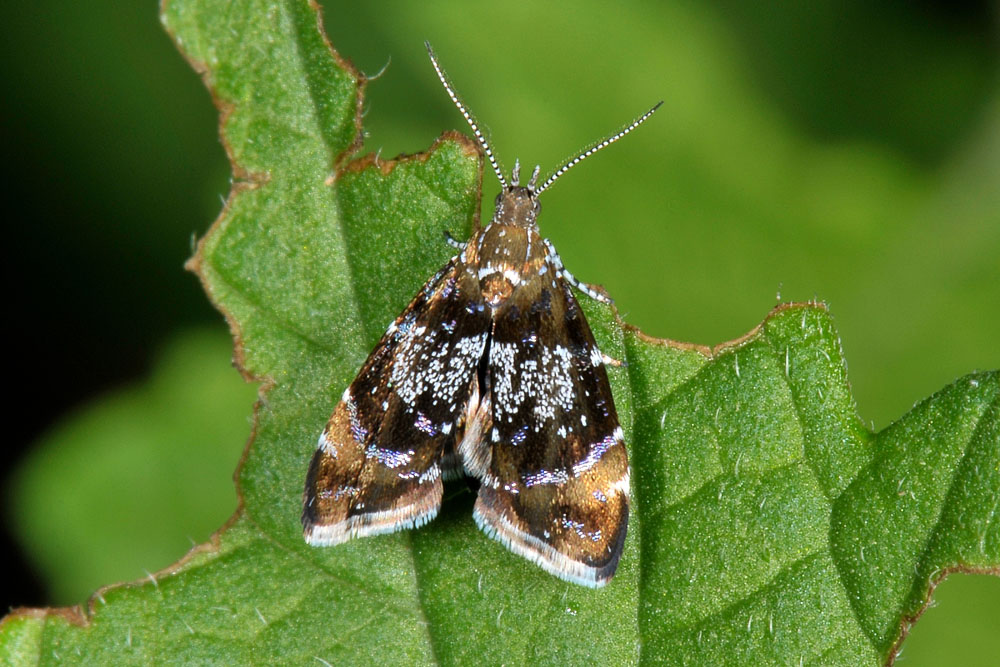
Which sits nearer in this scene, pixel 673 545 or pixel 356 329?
pixel 673 545

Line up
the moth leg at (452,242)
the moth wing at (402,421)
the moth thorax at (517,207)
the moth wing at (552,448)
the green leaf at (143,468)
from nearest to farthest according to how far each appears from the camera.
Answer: the moth wing at (552,448), the moth wing at (402,421), the moth leg at (452,242), the moth thorax at (517,207), the green leaf at (143,468)

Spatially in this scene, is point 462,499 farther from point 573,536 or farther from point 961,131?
point 961,131

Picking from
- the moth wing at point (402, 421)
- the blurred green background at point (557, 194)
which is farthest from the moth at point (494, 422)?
the blurred green background at point (557, 194)

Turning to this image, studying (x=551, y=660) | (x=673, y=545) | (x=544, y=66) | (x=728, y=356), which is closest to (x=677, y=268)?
(x=544, y=66)

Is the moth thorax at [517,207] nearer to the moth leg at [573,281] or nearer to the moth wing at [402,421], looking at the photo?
the moth leg at [573,281]

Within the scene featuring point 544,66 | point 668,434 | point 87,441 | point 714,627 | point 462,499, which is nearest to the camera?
point 714,627

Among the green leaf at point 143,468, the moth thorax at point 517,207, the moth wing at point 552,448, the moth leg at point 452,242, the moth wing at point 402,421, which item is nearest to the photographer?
the moth wing at point 552,448

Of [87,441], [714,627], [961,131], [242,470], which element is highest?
[961,131]

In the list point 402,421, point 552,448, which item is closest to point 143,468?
point 402,421
